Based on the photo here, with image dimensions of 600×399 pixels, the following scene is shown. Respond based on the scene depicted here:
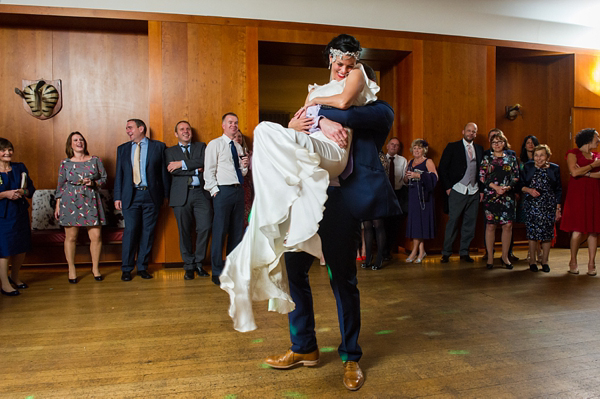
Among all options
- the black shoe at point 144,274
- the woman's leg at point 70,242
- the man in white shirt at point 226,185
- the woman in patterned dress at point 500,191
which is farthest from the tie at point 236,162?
the woman in patterned dress at point 500,191

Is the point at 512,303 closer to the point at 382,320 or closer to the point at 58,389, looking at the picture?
the point at 382,320

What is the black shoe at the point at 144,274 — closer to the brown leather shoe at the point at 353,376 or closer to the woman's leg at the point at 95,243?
the woman's leg at the point at 95,243

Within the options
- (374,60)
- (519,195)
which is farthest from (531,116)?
(374,60)

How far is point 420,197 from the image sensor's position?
16.5 ft

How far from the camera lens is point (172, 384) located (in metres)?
1.89

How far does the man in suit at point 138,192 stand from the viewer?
4402mm

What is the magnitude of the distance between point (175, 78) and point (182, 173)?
1225 mm

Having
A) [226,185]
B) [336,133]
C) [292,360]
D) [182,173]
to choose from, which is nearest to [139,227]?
[182,173]

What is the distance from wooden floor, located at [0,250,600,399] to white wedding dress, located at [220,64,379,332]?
0.52 meters

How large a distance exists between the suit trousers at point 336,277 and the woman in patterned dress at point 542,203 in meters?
3.37

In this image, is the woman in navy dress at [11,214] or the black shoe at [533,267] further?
the black shoe at [533,267]

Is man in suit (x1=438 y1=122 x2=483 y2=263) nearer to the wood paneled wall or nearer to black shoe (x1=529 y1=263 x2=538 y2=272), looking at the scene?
the wood paneled wall

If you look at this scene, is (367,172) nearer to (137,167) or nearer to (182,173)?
(182,173)

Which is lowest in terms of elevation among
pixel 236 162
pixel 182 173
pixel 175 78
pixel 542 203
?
pixel 542 203
